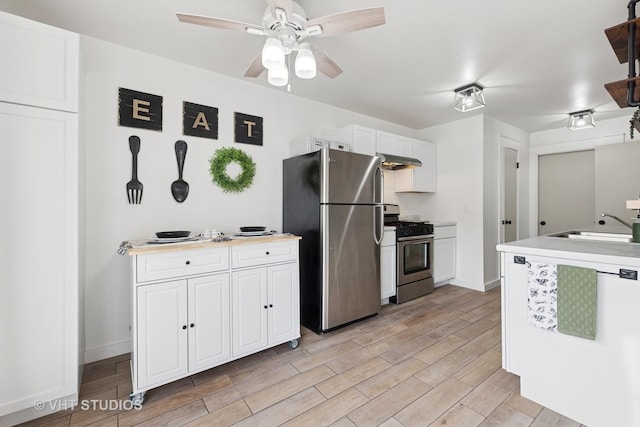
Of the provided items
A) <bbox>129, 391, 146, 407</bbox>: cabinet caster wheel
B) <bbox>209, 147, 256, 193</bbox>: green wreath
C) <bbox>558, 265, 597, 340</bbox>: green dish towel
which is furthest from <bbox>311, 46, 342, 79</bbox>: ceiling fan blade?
<bbox>129, 391, 146, 407</bbox>: cabinet caster wheel

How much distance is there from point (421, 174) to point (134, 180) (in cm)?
367

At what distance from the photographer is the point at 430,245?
3.78m

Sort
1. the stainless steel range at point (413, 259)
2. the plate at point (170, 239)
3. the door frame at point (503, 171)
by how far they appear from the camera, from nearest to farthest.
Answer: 1. the plate at point (170, 239)
2. the stainless steel range at point (413, 259)
3. the door frame at point (503, 171)

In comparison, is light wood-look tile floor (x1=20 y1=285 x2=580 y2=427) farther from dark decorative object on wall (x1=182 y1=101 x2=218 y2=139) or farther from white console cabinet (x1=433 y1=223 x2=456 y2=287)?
dark decorative object on wall (x1=182 y1=101 x2=218 y2=139)

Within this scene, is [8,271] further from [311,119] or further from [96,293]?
[311,119]

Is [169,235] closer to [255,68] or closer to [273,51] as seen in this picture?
[255,68]

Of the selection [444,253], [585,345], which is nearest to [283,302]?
[585,345]

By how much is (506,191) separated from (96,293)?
528cm

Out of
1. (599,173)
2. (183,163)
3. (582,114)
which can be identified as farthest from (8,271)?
(599,173)

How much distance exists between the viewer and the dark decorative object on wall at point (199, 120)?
8.30 ft

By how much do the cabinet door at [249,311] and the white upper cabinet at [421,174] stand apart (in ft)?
9.20

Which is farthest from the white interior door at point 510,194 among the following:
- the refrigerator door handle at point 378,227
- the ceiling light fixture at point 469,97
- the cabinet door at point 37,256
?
the cabinet door at point 37,256

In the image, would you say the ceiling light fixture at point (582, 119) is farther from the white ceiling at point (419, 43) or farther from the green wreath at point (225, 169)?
the green wreath at point (225, 169)

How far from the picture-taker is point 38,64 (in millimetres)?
1571
